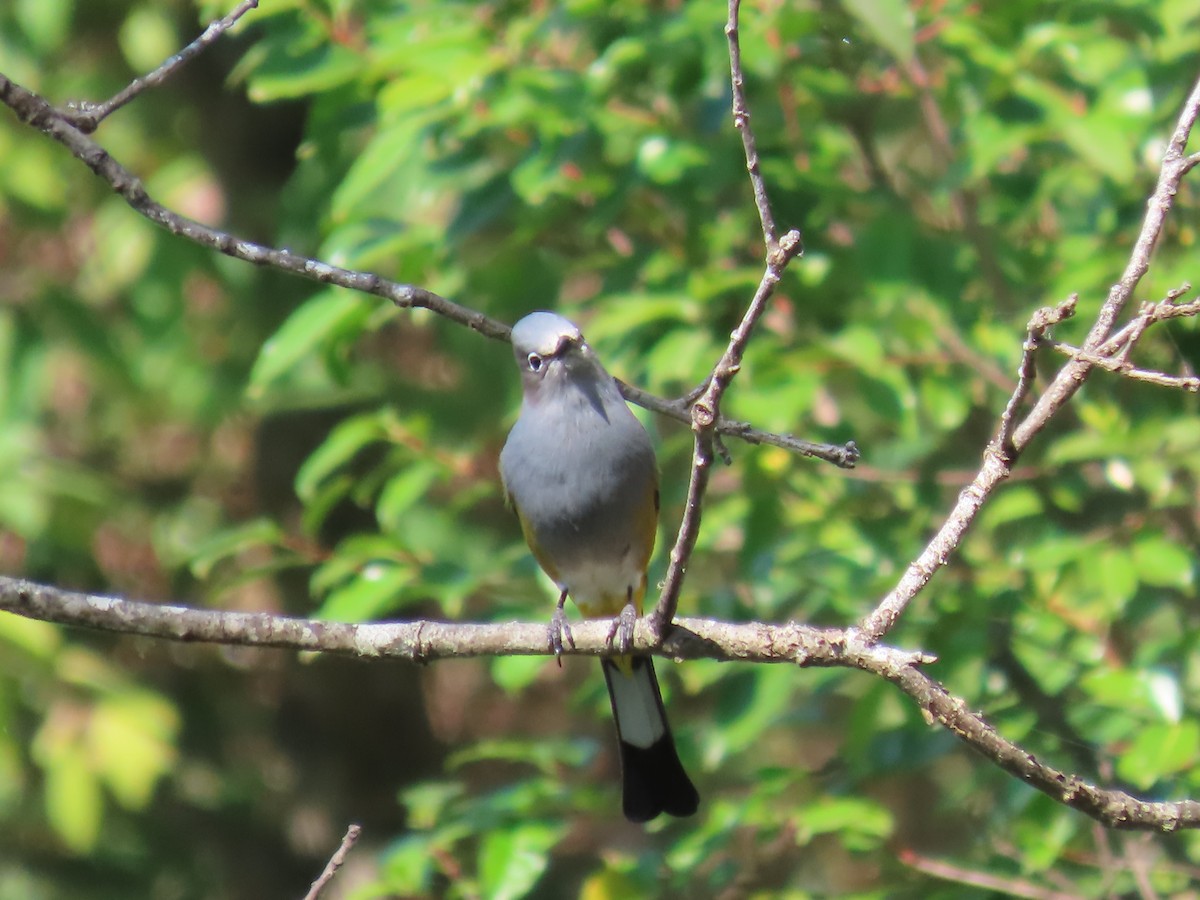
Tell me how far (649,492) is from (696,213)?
3.17 ft

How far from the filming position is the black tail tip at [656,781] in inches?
158

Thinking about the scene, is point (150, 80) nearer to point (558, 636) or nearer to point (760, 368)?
point (558, 636)

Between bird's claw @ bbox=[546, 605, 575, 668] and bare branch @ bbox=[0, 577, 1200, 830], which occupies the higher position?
bird's claw @ bbox=[546, 605, 575, 668]

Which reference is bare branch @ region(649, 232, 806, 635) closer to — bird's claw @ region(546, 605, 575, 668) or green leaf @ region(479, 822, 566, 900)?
bird's claw @ region(546, 605, 575, 668)

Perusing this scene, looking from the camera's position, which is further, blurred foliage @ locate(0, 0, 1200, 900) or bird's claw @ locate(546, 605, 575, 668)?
blurred foliage @ locate(0, 0, 1200, 900)

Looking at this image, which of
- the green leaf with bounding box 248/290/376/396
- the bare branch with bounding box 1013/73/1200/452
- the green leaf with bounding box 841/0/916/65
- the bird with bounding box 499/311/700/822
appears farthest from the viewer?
the green leaf with bounding box 248/290/376/396

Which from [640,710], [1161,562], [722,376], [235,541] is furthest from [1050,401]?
[235,541]

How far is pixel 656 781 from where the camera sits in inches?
161

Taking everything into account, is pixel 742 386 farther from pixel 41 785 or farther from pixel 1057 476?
pixel 41 785

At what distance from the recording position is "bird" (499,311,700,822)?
3.85m

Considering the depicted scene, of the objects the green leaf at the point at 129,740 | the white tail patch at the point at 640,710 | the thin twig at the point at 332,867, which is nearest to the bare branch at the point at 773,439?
the thin twig at the point at 332,867

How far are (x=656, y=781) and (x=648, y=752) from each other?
0.09 metres

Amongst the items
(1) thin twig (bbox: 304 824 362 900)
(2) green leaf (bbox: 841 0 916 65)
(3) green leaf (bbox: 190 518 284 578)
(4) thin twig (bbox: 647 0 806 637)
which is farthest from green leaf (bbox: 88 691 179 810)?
(2) green leaf (bbox: 841 0 916 65)

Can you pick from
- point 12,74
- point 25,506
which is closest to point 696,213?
point 25,506
